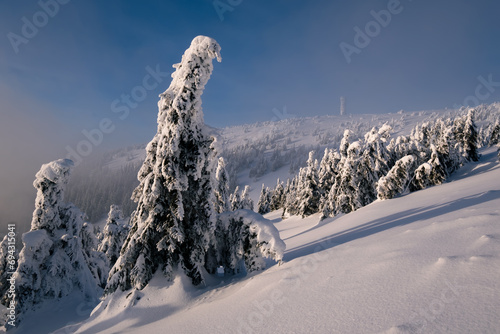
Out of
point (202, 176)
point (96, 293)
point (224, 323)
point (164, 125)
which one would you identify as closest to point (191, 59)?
point (164, 125)

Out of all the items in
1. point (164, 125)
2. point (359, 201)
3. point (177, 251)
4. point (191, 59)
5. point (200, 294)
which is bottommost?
point (359, 201)

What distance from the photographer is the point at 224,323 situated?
14.4ft

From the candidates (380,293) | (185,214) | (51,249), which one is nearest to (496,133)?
(380,293)

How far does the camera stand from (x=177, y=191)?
8.10m

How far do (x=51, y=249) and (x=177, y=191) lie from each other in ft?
31.0

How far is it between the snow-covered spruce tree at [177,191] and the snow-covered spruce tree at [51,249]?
6.54 metres

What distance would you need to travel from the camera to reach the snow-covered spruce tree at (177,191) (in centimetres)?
779

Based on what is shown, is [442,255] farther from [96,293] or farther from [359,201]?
[359,201]

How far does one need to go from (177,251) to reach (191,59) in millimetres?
6777

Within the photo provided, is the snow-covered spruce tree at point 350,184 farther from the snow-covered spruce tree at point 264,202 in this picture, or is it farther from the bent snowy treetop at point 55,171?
the snow-covered spruce tree at point 264,202

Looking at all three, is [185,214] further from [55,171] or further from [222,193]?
[222,193]

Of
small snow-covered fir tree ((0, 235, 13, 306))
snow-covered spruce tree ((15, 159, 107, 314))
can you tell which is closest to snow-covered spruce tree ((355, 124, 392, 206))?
snow-covered spruce tree ((15, 159, 107, 314))

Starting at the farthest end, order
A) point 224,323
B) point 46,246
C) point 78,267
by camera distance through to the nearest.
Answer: point 78,267 < point 46,246 < point 224,323

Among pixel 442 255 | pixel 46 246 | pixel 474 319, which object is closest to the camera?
pixel 474 319
